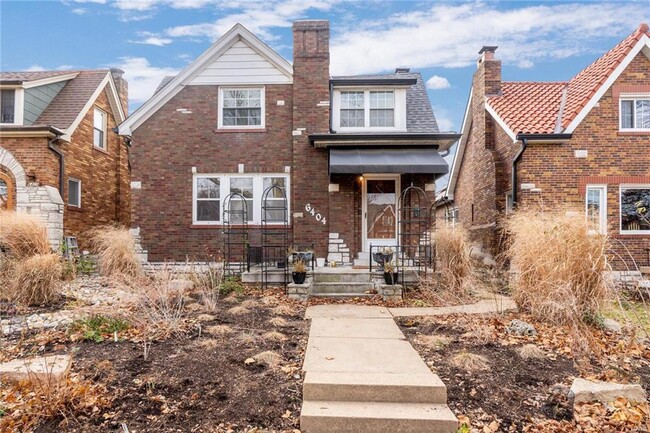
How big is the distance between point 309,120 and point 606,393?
10.3 metres

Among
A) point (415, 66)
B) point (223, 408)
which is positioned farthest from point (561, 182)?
point (223, 408)

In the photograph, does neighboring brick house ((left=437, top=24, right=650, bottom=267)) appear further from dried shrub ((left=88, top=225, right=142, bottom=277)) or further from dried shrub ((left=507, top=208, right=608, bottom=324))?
dried shrub ((left=88, top=225, right=142, bottom=277))

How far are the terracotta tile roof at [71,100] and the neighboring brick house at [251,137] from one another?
3.34 m

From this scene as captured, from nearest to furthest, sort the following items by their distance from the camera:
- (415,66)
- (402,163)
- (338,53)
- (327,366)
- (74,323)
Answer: (327,366) → (74,323) → (402,163) → (338,53) → (415,66)

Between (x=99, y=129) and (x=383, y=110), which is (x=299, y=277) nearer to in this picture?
(x=383, y=110)

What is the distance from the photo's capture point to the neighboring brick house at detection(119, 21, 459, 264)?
12.2 meters

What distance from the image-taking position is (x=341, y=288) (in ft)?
30.0

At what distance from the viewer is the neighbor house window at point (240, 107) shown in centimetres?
1259

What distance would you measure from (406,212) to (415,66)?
747 centimetres

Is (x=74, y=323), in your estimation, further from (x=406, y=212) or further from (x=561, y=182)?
(x=561, y=182)

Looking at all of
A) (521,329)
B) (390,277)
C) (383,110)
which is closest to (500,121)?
(383,110)

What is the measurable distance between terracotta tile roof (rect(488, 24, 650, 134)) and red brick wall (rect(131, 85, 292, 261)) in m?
7.40

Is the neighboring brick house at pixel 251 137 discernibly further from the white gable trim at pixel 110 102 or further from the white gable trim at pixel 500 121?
the white gable trim at pixel 110 102

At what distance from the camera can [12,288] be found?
748 cm
